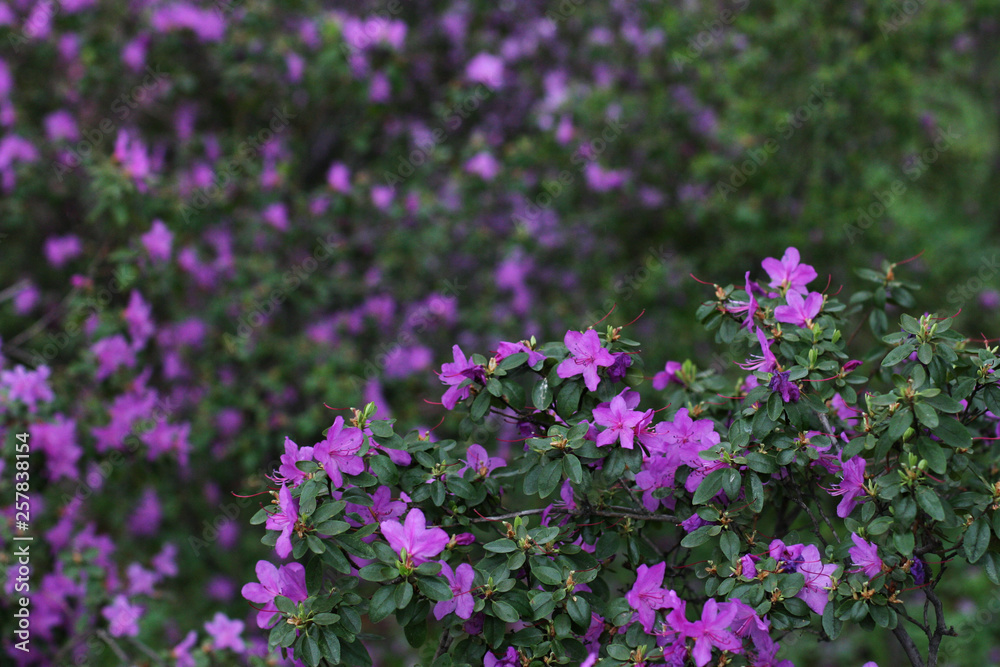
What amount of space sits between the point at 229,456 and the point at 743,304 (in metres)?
2.44

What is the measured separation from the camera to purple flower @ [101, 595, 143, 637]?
7.57 feet

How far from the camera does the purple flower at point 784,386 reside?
1.45m

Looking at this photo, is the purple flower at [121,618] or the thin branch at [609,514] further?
the purple flower at [121,618]

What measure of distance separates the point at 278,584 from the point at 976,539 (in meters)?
1.19

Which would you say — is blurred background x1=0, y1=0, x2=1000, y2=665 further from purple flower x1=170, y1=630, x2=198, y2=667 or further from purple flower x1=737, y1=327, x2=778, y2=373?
purple flower x1=737, y1=327, x2=778, y2=373

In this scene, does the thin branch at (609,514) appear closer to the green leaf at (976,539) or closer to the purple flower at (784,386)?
the purple flower at (784,386)

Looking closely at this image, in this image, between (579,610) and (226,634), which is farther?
(226,634)

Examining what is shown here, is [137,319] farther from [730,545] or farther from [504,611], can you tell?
[730,545]

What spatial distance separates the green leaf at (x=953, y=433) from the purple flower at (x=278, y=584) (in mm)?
1131

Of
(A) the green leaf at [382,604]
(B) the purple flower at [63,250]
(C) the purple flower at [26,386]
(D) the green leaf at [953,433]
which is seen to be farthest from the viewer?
(B) the purple flower at [63,250]

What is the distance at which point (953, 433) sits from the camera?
4.50 ft

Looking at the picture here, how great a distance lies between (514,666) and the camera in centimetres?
141

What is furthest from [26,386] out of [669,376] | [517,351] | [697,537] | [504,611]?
[697,537]

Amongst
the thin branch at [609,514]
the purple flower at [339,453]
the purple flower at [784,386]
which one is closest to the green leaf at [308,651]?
the purple flower at [339,453]
